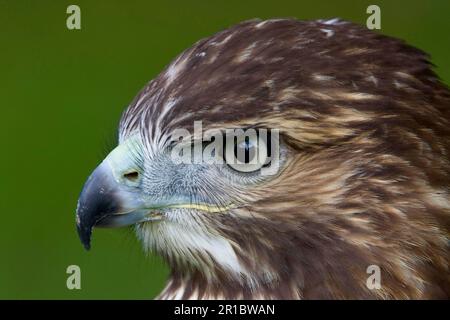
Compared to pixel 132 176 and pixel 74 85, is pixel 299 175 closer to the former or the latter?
pixel 132 176

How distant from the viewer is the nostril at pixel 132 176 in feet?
10.1

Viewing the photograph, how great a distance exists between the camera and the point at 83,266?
5.96 meters

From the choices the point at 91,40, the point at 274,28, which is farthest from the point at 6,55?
the point at 274,28

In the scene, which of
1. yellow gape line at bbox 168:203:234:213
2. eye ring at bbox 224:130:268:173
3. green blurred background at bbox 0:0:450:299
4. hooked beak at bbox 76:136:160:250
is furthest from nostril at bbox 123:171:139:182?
green blurred background at bbox 0:0:450:299

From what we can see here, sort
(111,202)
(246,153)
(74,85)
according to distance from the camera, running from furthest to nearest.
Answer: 1. (74,85)
2. (111,202)
3. (246,153)

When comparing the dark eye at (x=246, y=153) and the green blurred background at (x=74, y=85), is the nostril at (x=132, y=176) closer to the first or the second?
the dark eye at (x=246, y=153)

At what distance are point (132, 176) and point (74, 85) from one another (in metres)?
3.32

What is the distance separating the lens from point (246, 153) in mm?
2939

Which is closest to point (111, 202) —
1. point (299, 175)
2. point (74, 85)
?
point (299, 175)

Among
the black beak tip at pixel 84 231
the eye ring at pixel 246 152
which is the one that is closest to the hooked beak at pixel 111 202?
the black beak tip at pixel 84 231
